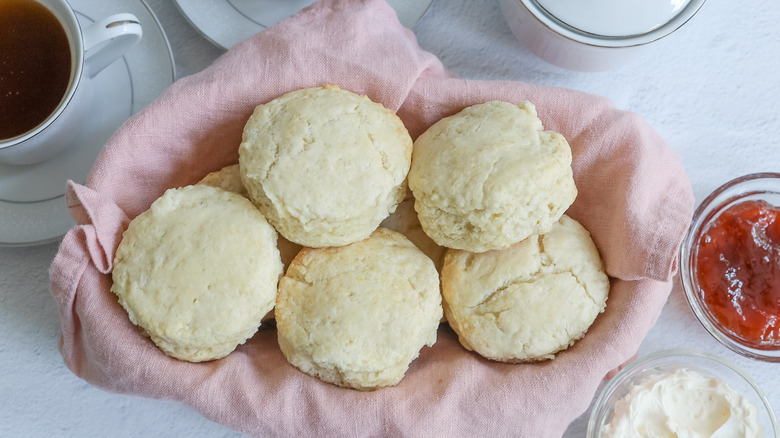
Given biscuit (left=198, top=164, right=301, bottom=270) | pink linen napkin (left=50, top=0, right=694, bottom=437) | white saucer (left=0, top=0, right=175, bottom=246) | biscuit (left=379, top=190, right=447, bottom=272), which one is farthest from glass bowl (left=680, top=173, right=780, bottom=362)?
white saucer (left=0, top=0, right=175, bottom=246)

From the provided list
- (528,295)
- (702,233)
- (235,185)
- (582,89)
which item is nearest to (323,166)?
(235,185)

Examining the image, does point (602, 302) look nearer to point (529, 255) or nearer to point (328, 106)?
point (529, 255)

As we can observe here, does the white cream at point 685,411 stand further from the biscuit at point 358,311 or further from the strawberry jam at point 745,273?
the biscuit at point 358,311

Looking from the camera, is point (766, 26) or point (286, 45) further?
point (766, 26)

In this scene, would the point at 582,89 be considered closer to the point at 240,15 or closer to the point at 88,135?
the point at 240,15

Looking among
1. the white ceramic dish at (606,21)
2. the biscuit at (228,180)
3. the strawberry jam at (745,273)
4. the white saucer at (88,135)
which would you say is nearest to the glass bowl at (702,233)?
the strawberry jam at (745,273)

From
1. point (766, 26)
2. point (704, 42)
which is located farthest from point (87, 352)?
point (766, 26)
